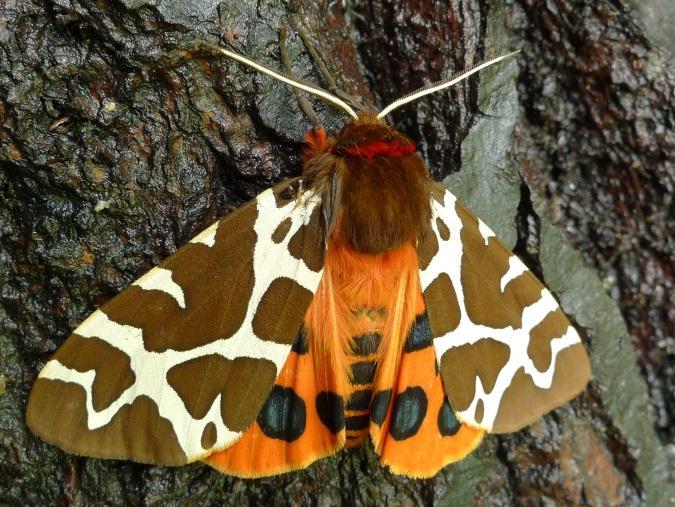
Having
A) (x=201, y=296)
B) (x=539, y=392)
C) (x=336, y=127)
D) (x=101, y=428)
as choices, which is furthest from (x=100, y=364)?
(x=539, y=392)

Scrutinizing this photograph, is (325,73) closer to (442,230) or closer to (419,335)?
(442,230)

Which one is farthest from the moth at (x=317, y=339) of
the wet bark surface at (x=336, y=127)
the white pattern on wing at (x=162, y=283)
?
the wet bark surface at (x=336, y=127)

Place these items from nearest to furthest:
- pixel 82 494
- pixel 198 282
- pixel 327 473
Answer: pixel 198 282, pixel 82 494, pixel 327 473

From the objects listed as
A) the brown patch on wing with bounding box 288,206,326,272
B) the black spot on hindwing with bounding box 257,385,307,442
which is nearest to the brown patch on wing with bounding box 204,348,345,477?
the black spot on hindwing with bounding box 257,385,307,442

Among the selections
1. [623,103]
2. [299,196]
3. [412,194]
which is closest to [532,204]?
[623,103]

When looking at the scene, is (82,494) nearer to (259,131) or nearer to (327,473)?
(327,473)

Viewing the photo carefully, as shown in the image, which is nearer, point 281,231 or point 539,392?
point 281,231

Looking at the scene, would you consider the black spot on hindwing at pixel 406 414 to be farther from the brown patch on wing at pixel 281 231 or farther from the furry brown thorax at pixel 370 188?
the brown patch on wing at pixel 281 231
